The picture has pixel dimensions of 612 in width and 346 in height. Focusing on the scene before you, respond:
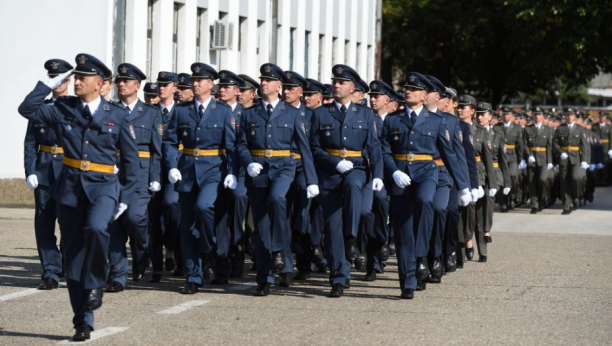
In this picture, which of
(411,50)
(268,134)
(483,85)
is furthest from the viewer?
(483,85)

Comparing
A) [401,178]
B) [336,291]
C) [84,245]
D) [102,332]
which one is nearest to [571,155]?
[401,178]

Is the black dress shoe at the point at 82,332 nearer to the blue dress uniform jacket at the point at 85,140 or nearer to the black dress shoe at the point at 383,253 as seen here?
the blue dress uniform jacket at the point at 85,140

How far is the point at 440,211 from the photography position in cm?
1295

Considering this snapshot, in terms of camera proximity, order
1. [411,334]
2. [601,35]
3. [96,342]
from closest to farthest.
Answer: [96,342]
[411,334]
[601,35]

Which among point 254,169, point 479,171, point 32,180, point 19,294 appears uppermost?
point 254,169

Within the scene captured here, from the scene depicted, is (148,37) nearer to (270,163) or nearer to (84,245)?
(270,163)

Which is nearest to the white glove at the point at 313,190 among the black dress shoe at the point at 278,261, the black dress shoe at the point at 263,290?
the black dress shoe at the point at 278,261

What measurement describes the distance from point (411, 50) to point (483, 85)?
589 cm

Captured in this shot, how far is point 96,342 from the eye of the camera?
902cm

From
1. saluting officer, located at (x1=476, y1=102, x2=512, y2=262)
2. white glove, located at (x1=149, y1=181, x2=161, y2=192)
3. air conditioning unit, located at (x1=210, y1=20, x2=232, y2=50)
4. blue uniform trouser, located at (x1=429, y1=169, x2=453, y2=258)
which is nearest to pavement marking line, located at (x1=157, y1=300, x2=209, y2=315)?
white glove, located at (x1=149, y1=181, x2=161, y2=192)

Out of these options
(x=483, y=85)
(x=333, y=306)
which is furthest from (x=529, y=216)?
(x=483, y=85)

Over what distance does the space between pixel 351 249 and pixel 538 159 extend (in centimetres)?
1494

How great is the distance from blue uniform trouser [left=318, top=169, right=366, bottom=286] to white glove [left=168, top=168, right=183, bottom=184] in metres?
1.34

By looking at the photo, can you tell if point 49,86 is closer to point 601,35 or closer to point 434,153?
point 434,153
